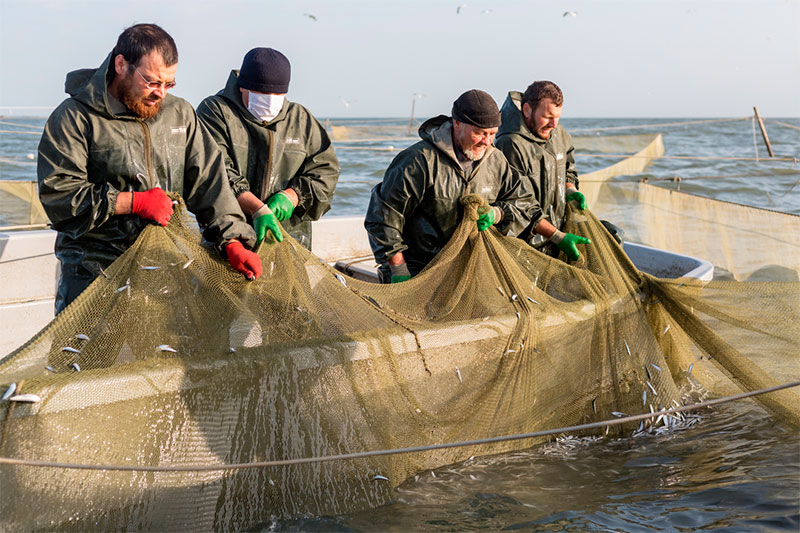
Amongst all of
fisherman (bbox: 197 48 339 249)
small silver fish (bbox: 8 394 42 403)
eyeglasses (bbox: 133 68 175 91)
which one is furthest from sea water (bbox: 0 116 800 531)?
eyeglasses (bbox: 133 68 175 91)

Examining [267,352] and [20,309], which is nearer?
[267,352]

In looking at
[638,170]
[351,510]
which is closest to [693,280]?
[351,510]

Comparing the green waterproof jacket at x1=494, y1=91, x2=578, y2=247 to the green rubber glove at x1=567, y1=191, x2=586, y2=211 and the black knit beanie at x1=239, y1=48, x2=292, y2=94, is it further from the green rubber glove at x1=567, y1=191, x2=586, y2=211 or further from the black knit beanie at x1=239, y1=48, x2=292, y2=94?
the black knit beanie at x1=239, y1=48, x2=292, y2=94

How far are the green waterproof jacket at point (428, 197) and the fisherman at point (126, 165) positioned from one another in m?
0.99

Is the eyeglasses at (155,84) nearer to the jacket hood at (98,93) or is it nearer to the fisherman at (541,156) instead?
the jacket hood at (98,93)

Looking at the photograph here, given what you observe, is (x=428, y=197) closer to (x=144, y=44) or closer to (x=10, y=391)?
(x=144, y=44)

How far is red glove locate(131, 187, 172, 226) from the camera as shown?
3248 mm

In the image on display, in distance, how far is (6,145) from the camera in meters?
28.2

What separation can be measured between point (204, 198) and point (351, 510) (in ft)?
5.28

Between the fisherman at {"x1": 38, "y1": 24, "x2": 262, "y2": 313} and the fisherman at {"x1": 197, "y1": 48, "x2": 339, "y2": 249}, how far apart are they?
0.38 metres

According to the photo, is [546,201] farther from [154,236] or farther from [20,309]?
[20,309]

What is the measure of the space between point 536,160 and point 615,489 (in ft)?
7.22

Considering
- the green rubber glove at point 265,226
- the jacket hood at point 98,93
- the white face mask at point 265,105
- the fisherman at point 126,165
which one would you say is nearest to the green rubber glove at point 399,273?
the green rubber glove at point 265,226

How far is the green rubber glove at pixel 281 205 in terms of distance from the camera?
414cm
